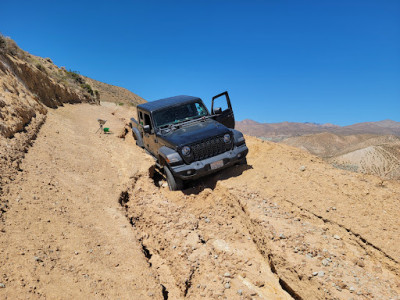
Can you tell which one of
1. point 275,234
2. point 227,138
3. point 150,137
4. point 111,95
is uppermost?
point 111,95

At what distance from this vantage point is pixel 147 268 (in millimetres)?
3699

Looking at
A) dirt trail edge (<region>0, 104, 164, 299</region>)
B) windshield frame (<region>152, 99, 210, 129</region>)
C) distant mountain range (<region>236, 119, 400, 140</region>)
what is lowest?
dirt trail edge (<region>0, 104, 164, 299</region>)

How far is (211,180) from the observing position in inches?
251

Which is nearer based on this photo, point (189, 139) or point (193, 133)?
point (189, 139)

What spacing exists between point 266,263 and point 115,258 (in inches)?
92.5

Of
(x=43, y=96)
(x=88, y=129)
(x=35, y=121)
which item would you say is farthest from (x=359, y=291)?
(x=43, y=96)

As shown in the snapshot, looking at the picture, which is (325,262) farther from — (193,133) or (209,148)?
(193,133)

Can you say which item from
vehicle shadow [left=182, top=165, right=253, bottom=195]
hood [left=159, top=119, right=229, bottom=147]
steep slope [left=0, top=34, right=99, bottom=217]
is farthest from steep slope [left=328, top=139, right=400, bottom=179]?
steep slope [left=0, top=34, right=99, bottom=217]

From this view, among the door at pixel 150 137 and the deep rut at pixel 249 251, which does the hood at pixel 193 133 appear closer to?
the door at pixel 150 137

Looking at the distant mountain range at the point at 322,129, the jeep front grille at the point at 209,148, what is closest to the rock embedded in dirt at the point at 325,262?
the jeep front grille at the point at 209,148

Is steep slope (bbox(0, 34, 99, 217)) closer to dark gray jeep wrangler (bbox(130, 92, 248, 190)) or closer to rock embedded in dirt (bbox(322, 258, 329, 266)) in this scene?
dark gray jeep wrangler (bbox(130, 92, 248, 190))

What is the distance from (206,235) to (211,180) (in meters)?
1.86

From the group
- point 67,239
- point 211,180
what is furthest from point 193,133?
point 67,239

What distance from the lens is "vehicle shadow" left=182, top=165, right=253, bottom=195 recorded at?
6139 mm
